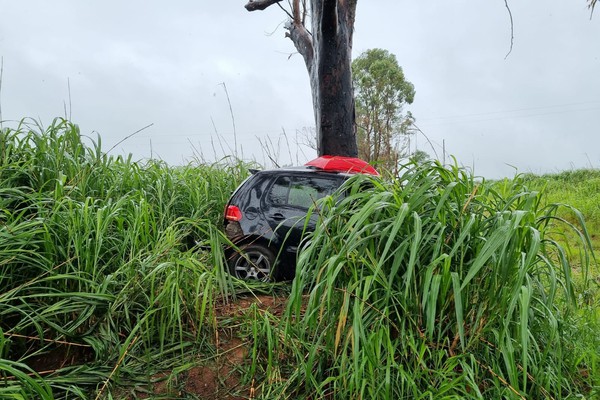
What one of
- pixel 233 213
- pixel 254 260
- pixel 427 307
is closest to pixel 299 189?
pixel 233 213

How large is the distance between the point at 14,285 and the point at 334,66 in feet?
14.9

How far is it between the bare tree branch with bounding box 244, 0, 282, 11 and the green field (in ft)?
19.8

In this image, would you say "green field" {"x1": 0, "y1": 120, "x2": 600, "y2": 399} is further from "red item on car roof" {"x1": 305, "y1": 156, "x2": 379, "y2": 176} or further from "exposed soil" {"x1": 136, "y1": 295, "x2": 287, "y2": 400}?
"red item on car roof" {"x1": 305, "y1": 156, "x2": 379, "y2": 176}

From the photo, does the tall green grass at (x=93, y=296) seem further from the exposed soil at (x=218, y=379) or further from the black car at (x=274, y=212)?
the black car at (x=274, y=212)

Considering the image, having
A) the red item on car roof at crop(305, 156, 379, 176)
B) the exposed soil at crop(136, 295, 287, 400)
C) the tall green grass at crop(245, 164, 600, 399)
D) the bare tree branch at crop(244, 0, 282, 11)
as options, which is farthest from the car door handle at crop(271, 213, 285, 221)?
the bare tree branch at crop(244, 0, 282, 11)

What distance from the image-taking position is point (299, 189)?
4883 millimetres

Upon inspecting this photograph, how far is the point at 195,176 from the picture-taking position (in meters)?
6.57

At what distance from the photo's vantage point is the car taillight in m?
4.88

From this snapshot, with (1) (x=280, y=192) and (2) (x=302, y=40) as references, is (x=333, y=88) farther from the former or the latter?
(2) (x=302, y=40)

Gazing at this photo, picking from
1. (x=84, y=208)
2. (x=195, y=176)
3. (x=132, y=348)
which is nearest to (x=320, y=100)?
(x=195, y=176)

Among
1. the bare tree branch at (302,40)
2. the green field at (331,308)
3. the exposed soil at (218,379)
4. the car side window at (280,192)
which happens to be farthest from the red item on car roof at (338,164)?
the bare tree branch at (302,40)

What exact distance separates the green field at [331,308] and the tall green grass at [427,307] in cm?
1

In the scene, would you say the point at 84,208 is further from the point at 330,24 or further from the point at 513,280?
the point at 330,24

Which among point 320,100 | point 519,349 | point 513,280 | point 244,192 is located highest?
point 320,100
